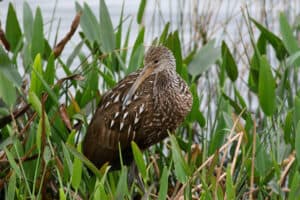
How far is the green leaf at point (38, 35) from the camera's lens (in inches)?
191

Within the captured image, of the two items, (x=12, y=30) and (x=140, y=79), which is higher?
(x=12, y=30)

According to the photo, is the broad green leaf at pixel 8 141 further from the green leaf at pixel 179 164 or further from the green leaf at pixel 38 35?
the green leaf at pixel 179 164

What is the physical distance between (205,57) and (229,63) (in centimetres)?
12

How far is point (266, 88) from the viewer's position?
4367mm

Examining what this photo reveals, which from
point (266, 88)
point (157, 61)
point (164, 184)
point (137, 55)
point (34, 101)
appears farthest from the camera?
point (137, 55)

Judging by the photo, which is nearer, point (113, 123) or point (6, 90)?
point (6, 90)

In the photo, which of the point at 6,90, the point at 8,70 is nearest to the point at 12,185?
the point at 6,90

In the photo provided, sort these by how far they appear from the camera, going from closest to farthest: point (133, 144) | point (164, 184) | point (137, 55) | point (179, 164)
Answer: point (164, 184) < point (133, 144) < point (179, 164) < point (137, 55)

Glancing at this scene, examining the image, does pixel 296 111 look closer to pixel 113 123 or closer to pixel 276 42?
pixel 276 42

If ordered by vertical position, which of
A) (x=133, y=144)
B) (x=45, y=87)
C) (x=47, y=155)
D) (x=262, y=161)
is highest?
(x=45, y=87)

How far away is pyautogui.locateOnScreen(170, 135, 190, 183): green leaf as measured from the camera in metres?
3.91

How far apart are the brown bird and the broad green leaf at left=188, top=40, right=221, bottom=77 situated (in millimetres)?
131

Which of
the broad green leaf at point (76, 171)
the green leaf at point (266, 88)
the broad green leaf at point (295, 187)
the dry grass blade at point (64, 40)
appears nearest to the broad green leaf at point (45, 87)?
the dry grass blade at point (64, 40)

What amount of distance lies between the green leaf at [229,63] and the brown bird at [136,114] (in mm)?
231
